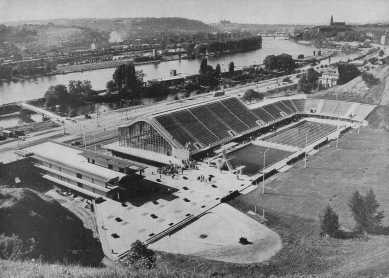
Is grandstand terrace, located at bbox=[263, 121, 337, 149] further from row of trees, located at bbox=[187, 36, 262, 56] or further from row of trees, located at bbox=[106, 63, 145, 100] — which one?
row of trees, located at bbox=[187, 36, 262, 56]

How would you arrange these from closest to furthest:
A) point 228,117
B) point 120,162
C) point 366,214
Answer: point 366,214 → point 120,162 → point 228,117

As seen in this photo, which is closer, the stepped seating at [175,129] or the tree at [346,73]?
the stepped seating at [175,129]

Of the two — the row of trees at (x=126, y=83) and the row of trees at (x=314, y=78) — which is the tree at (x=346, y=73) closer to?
the row of trees at (x=314, y=78)

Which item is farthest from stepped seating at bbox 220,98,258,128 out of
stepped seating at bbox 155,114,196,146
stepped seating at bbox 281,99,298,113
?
stepped seating at bbox 155,114,196,146

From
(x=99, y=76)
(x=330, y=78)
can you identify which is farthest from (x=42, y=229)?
(x=99, y=76)

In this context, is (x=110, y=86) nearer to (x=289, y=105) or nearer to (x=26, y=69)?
(x=26, y=69)

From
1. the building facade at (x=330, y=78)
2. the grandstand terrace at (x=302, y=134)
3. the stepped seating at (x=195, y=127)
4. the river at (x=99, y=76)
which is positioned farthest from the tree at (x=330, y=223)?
the building facade at (x=330, y=78)

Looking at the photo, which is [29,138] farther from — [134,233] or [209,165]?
[134,233]
